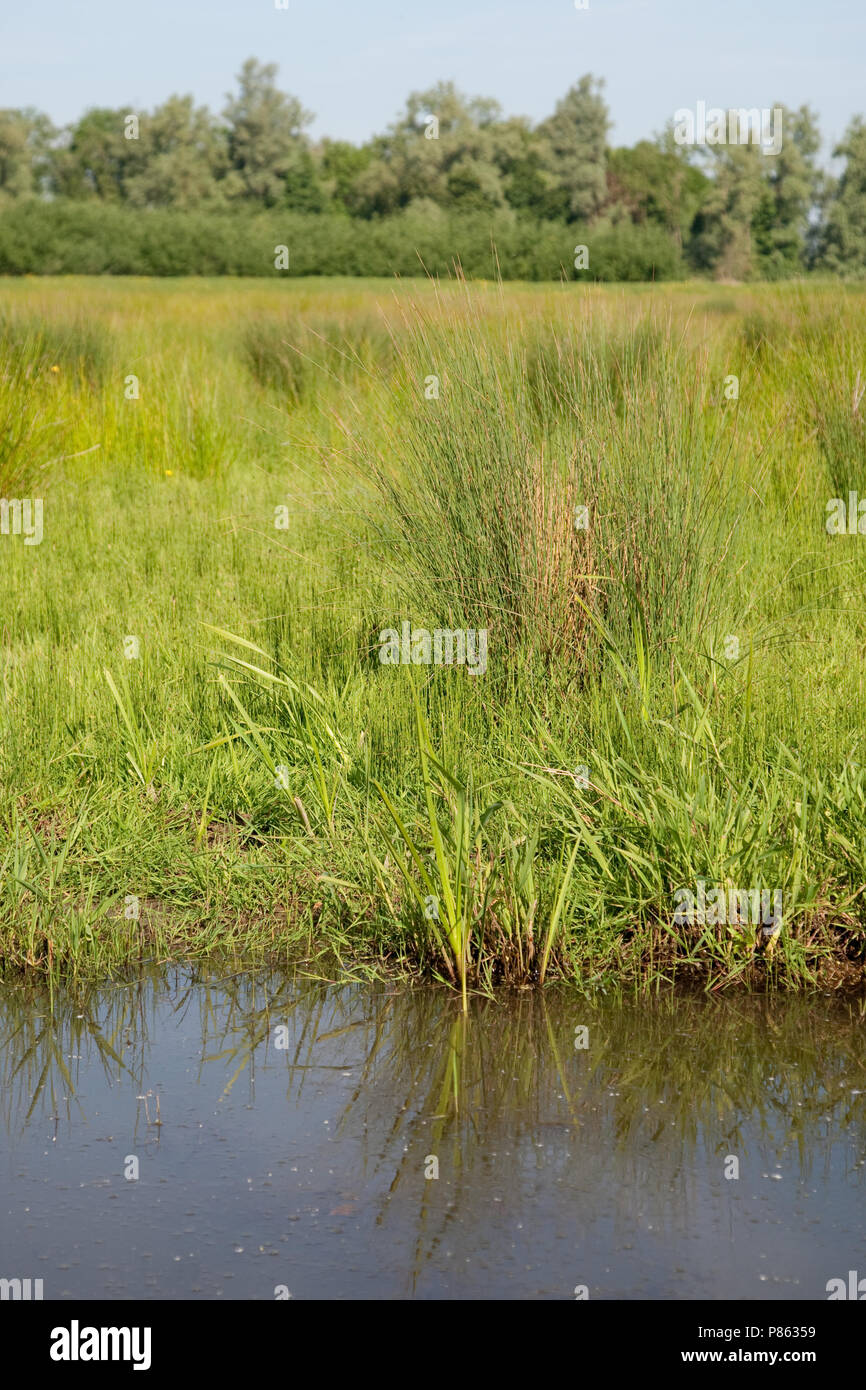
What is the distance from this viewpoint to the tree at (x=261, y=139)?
2422 inches

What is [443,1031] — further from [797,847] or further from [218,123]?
[218,123]

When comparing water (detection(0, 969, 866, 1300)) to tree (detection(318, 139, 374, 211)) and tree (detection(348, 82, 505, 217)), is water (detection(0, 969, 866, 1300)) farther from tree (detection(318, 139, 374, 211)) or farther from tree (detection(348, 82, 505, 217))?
tree (detection(318, 139, 374, 211))

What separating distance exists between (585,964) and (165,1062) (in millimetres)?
1035

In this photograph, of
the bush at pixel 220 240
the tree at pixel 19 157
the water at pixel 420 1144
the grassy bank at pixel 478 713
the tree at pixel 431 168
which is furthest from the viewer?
the tree at pixel 19 157

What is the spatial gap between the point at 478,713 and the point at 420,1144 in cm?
186

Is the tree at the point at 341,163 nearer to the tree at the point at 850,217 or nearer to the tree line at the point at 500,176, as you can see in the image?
the tree line at the point at 500,176

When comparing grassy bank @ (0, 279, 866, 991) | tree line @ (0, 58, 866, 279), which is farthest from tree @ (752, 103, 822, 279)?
grassy bank @ (0, 279, 866, 991)

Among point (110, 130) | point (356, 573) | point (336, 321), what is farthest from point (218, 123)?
point (356, 573)

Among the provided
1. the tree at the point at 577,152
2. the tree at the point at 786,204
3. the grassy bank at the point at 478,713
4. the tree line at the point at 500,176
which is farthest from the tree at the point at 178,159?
the grassy bank at the point at 478,713

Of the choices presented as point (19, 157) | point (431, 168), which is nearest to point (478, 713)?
point (431, 168)

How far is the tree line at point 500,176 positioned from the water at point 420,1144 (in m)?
54.5

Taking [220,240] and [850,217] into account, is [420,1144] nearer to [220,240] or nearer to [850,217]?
[220,240]

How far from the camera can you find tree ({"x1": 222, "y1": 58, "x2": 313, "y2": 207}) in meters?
61.5

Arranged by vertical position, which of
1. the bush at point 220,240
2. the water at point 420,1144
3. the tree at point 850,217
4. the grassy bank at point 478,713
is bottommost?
the water at point 420,1144
